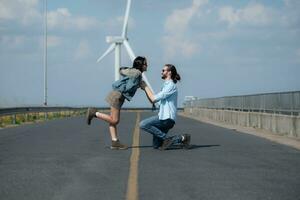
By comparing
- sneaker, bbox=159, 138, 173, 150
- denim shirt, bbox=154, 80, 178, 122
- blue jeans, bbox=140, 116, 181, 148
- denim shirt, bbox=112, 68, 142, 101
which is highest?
denim shirt, bbox=112, 68, 142, 101

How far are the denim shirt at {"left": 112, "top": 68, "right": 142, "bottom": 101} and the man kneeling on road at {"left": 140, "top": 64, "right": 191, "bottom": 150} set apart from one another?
20 cm

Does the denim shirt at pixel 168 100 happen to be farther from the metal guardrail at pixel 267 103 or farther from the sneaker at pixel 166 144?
the metal guardrail at pixel 267 103

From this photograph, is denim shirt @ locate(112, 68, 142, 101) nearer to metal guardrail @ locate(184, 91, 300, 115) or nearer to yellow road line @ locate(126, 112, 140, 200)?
yellow road line @ locate(126, 112, 140, 200)

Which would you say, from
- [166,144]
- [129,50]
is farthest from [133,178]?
[129,50]

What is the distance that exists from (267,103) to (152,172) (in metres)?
15.1


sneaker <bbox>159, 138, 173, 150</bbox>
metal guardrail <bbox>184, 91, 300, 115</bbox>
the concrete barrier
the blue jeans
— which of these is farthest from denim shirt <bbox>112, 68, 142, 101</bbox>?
metal guardrail <bbox>184, 91, 300, 115</bbox>

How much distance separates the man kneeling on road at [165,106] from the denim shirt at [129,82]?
0.20 m

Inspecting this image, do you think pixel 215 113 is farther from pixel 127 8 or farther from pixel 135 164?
pixel 135 164

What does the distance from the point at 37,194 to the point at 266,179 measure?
3.10 m

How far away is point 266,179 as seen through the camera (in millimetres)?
8461

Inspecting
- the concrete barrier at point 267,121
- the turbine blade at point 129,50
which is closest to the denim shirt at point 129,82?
the concrete barrier at point 267,121

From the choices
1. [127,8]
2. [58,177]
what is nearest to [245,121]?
[58,177]

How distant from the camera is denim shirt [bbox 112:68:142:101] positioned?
12.4 meters

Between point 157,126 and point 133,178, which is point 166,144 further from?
point 133,178
